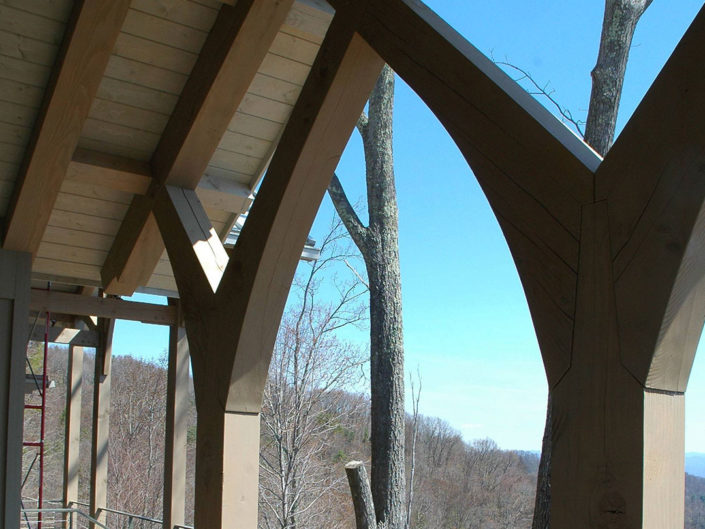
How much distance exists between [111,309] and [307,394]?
836cm

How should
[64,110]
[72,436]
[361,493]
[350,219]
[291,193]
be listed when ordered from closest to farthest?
[291,193]
[64,110]
[361,493]
[72,436]
[350,219]

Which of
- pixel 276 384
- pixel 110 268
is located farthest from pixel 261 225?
pixel 276 384

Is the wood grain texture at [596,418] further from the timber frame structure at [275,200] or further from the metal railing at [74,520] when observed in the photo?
the metal railing at [74,520]

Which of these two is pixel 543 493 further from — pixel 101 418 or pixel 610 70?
pixel 101 418

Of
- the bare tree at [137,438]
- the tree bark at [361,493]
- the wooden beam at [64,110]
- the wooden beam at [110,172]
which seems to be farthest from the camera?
the bare tree at [137,438]

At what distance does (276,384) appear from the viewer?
13.6 meters

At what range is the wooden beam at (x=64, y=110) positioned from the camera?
284cm

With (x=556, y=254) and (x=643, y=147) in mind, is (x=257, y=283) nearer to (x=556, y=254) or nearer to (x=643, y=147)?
(x=556, y=254)

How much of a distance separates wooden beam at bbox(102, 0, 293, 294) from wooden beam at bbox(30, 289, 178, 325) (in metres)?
1.74

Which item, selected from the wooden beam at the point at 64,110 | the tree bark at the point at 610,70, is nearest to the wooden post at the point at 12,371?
the wooden beam at the point at 64,110

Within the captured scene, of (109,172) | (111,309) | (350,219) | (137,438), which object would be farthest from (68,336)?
(137,438)

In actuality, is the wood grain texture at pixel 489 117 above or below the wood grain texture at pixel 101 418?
above

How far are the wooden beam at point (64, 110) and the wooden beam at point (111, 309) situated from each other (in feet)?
5.70

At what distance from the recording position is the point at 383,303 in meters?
8.17
